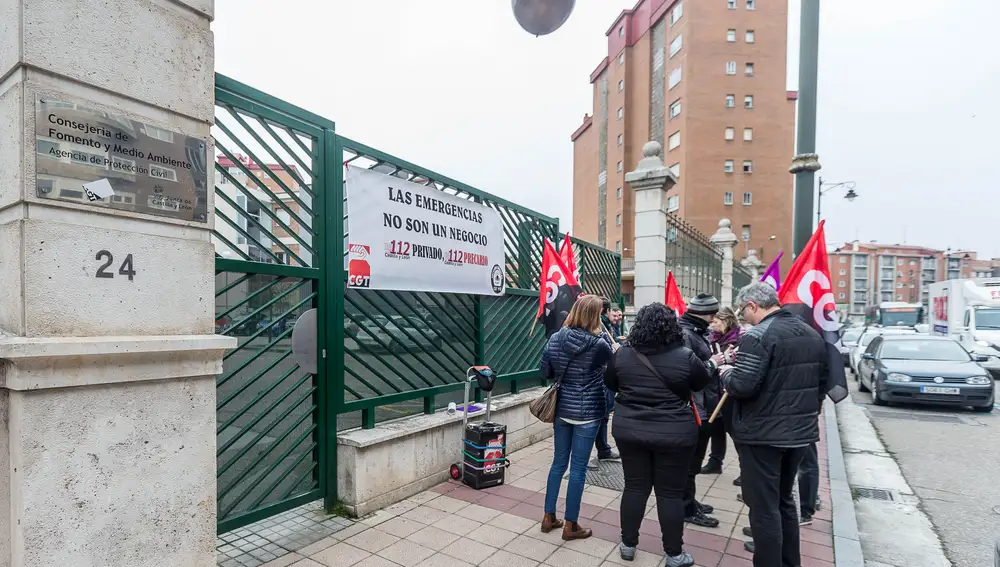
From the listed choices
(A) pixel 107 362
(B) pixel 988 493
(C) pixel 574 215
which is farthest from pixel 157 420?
(C) pixel 574 215

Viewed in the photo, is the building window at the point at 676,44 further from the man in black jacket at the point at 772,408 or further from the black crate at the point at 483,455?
the man in black jacket at the point at 772,408

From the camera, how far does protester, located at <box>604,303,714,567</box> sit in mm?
3434

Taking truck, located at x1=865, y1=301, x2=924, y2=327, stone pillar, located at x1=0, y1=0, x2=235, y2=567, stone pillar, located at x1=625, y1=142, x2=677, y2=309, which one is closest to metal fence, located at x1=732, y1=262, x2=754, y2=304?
stone pillar, located at x1=625, y1=142, x2=677, y2=309

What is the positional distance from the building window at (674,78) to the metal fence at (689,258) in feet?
108

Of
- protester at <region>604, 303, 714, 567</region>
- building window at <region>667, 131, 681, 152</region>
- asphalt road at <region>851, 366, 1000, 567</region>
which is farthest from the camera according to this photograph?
building window at <region>667, 131, 681, 152</region>

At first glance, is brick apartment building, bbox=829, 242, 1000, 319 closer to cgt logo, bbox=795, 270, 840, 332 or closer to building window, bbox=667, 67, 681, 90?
building window, bbox=667, 67, 681, 90

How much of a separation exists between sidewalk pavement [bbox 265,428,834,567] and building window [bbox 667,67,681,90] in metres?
42.6

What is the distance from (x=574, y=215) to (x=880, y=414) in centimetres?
5427

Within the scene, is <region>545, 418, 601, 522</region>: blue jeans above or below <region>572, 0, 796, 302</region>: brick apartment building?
below

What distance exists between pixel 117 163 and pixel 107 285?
0.58 metres

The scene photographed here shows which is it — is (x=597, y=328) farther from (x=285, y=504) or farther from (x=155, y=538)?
(x=155, y=538)

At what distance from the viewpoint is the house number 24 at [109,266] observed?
2.48m

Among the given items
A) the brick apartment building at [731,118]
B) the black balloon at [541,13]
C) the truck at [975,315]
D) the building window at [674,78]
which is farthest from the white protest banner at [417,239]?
the building window at [674,78]

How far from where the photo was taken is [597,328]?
4.11 m
